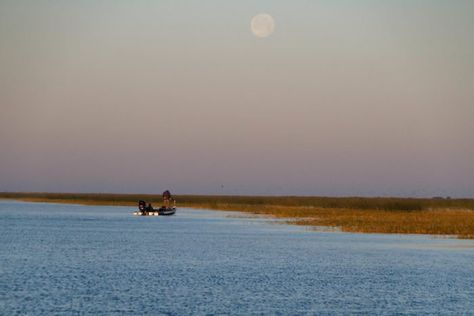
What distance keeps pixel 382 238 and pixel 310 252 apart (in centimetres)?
1460

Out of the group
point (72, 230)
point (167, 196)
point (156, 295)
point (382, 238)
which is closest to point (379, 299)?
point (156, 295)

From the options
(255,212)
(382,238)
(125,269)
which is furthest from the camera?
(255,212)

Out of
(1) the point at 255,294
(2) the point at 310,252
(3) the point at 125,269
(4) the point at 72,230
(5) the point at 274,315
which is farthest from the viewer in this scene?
(4) the point at 72,230

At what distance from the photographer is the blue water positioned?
33.7 metres

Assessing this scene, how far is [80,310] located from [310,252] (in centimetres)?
2773

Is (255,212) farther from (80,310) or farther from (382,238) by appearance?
(80,310)

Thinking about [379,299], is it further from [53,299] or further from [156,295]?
[53,299]

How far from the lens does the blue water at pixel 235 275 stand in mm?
33719

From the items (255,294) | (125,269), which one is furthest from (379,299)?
(125,269)

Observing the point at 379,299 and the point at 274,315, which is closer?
the point at 274,315

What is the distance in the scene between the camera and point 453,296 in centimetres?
3753

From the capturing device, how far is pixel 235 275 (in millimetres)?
43562

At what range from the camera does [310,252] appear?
57469 mm

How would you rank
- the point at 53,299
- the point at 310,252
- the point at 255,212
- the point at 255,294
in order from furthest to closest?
1. the point at 255,212
2. the point at 310,252
3. the point at 255,294
4. the point at 53,299
